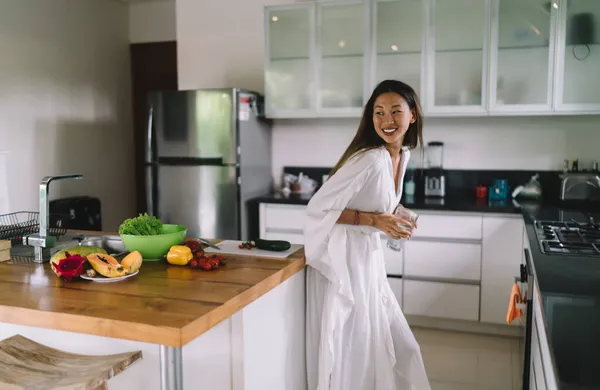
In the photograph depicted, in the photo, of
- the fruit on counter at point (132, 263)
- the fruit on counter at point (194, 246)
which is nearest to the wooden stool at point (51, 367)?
the fruit on counter at point (132, 263)

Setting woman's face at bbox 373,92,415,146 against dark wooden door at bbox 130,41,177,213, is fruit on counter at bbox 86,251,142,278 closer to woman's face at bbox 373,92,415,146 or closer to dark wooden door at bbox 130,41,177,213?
woman's face at bbox 373,92,415,146

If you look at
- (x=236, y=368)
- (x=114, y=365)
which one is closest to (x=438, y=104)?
(x=236, y=368)

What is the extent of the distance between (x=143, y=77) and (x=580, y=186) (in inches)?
154

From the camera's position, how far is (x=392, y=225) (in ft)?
6.84

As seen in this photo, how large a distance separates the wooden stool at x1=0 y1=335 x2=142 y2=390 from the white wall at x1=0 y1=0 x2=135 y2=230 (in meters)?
2.95

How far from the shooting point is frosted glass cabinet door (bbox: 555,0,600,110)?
139 inches

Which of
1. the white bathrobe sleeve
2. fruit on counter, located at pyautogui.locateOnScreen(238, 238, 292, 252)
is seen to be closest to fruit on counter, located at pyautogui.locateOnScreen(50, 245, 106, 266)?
fruit on counter, located at pyautogui.locateOnScreen(238, 238, 292, 252)

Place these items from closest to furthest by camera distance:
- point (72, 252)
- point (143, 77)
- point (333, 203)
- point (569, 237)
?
point (72, 252), point (333, 203), point (569, 237), point (143, 77)

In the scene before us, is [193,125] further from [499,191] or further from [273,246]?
[499,191]

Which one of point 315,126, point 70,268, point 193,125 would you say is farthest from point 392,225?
point 315,126

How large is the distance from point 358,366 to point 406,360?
230 mm

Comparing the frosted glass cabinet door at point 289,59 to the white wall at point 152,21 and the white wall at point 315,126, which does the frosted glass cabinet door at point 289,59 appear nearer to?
the white wall at point 315,126

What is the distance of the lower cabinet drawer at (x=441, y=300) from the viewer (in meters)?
3.61

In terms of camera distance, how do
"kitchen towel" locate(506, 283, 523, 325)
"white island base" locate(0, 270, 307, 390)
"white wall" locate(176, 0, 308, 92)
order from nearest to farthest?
"white island base" locate(0, 270, 307, 390), "kitchen towel" locate(506, 283, 523, 325), "white wall" locate(176, 0, 308, 92)
